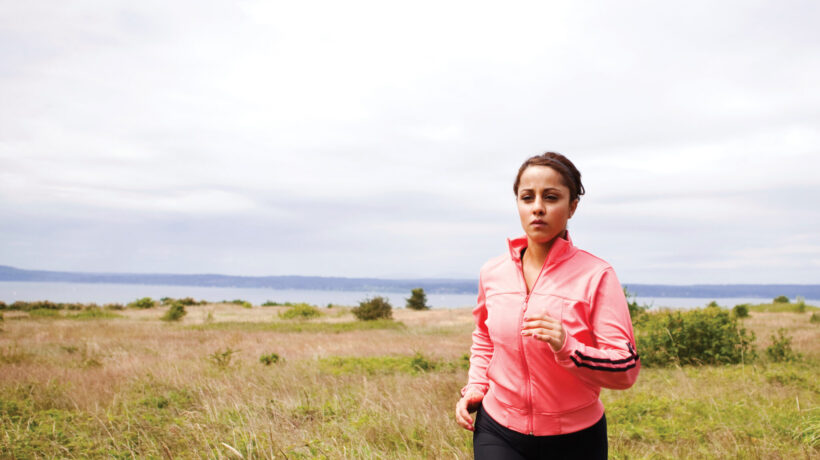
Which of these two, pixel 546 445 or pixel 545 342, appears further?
pixel 546 445

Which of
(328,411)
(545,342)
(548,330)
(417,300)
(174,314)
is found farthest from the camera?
(417,300)

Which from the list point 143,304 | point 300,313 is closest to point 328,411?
point 300,313

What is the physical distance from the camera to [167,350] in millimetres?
14172

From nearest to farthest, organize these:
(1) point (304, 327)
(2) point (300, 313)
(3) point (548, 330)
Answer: (3) point (548, 330), (1) point (304, 327), (2) point (300, 313)

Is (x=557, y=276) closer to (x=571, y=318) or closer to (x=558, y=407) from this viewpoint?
(x=571, y=318)

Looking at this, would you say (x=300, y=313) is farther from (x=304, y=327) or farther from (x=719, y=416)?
(x=719, y=416)

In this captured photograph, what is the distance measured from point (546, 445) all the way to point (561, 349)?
1.87 ft

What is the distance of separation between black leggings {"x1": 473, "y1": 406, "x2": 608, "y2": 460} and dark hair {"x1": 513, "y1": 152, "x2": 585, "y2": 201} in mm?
993

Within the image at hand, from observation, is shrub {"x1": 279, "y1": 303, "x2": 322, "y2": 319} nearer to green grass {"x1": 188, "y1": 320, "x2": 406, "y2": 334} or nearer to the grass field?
green grass {"x1": 188, "y1": 320, "x2": 406, "y2": 334}

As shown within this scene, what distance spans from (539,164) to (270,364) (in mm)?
10214

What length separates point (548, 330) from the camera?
1.70 metres

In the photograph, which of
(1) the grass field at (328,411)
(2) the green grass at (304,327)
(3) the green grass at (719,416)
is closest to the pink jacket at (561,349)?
(1) the grass field at (328,411)

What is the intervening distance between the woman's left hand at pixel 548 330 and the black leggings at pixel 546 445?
554 mm

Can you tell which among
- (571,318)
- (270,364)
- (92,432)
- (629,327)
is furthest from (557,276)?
(270,364)
